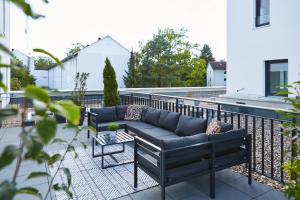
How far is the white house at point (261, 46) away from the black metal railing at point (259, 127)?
162cm

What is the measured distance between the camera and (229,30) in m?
9.35

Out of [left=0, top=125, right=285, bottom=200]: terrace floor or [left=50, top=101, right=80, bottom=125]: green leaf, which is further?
[left=0, top=125, right=285, bottom=200]: terrace floor

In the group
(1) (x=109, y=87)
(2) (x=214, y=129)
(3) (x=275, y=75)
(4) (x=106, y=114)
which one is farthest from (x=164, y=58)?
(2) (x=214, y=129)

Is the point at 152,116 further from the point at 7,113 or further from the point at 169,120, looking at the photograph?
the point at 7,113

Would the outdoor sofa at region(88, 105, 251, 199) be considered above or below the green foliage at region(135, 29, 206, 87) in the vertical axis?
below

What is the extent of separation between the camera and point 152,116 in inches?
197

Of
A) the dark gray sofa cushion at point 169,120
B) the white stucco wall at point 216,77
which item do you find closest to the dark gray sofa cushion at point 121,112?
the dark gray sofa cushion at point 169,120

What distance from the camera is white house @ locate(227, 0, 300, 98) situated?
7.18 meters

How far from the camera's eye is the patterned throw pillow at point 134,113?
5461 millimetres

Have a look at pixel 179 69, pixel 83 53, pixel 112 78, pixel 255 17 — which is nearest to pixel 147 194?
pixel 112 78

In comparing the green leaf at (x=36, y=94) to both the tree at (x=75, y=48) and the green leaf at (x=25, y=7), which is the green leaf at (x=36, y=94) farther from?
the tree at (x=75, y=48)

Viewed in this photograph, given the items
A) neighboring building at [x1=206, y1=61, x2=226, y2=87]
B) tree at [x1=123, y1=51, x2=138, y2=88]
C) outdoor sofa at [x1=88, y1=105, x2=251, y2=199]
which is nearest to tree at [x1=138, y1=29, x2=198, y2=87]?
tree at [x1=123, y1=51, x2=138, y2=88]

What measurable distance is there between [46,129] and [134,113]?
4.88 metres

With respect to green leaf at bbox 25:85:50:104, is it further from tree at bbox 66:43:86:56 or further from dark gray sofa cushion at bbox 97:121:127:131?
tree at bbox 66:43:86:56
